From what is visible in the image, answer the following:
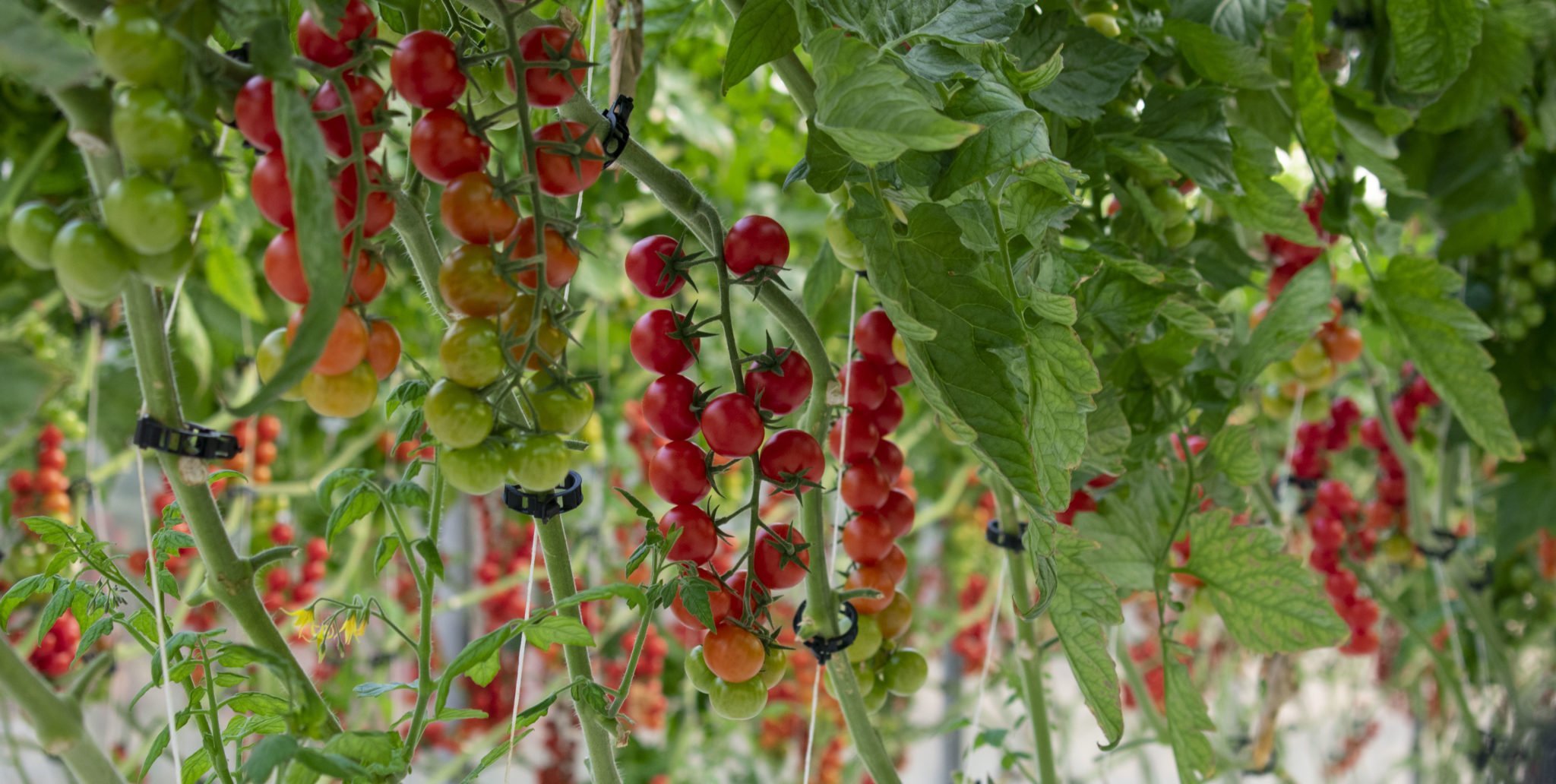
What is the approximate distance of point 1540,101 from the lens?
89 centimetres

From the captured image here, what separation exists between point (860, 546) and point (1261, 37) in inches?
15.2

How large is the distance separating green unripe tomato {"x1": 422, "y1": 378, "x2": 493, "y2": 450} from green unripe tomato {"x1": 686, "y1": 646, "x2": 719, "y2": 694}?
0.17m

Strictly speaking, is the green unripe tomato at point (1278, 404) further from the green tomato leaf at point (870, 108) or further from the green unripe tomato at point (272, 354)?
the green unripe tomato at point (272, 354)

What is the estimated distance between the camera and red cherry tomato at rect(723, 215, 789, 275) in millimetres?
393

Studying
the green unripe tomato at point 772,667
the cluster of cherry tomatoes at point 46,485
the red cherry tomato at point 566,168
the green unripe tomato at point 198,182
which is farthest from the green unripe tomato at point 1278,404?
the cluster of cherry tomatoes at point 46,485

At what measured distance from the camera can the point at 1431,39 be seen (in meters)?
0.64

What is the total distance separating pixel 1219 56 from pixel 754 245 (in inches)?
11.1

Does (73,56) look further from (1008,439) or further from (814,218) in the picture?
(814,218)

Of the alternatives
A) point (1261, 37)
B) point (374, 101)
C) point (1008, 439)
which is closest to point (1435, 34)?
point (1261, 37)

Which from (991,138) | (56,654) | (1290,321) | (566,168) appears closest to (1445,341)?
(1290,321)

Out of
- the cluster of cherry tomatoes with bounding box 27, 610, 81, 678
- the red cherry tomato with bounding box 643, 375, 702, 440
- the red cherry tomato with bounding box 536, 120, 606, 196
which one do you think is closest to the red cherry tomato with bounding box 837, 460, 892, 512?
the red cherry tomato with bounding box 643, 375, 702, 440

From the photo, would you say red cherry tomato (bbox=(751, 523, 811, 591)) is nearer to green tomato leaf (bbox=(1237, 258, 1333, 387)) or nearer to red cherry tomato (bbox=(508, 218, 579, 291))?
red cherry tomato (bbox=(508, 218, 579, 291))

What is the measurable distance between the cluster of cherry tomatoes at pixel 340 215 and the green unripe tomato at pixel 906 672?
0.30m

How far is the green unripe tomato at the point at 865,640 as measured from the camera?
0.49 m
